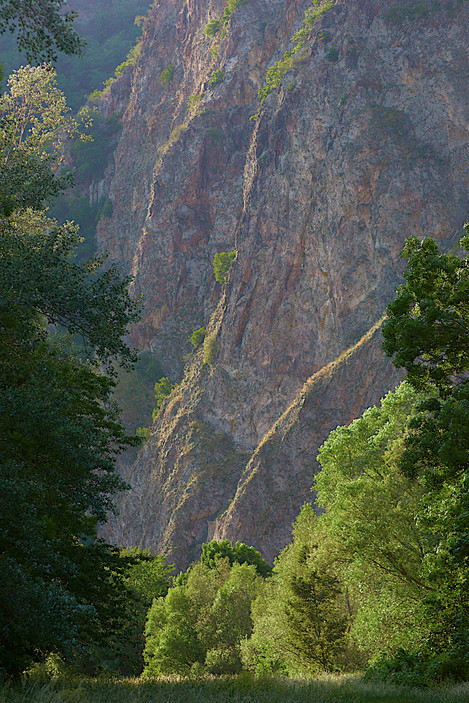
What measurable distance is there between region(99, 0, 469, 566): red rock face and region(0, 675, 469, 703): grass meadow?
44876 mm

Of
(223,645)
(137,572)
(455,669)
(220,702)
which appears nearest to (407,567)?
(455,669)

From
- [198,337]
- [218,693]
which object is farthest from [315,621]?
[198,337]

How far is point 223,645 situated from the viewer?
37906 mm

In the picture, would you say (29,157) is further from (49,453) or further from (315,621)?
(315,621)

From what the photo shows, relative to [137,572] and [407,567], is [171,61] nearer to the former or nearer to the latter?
[137,572]

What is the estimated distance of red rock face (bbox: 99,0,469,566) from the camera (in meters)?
62.2

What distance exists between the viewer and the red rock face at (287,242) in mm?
62250

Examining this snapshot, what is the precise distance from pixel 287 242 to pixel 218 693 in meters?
64.5

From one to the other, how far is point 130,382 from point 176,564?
109 ft

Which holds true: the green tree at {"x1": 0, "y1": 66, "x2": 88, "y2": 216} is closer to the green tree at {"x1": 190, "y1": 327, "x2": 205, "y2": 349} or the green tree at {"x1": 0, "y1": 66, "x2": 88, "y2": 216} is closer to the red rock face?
the red rock face

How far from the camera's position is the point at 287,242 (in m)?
71.9

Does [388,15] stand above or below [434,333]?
above

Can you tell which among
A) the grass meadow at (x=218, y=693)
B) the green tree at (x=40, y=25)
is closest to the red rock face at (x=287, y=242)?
the grass meadow at (x=218, y=693)

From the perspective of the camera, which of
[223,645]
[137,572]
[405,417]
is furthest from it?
[137,572]
